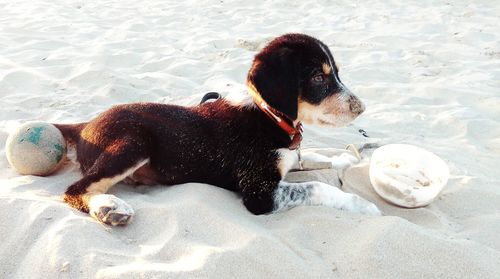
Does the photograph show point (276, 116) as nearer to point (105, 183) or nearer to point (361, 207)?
point (361, 207)

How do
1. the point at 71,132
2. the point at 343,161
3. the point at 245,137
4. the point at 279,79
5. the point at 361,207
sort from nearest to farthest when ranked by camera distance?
the point at 361,207, the point at 279,79, the point at 245,137, the point at 71,132, the point at 343,161

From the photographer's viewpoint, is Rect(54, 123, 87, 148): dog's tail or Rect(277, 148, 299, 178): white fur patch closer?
Rect(277, 148, 299, 178): white fur patch

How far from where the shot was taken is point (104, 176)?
3.11 m

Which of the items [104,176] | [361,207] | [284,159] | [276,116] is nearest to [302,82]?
[276,116]

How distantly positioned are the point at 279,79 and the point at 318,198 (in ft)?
2.82

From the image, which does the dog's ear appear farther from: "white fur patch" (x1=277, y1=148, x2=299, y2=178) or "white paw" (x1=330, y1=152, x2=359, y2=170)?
"white paw" (x1=330, y1=152, x2=359, y2=170)

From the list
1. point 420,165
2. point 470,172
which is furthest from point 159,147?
point 470,172

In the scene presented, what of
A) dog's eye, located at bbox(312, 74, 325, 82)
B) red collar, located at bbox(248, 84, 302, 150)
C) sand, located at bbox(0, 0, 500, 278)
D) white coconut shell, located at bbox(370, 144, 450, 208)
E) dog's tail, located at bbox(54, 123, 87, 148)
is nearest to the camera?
sand, located at bbox(0, 0, 500, 278)

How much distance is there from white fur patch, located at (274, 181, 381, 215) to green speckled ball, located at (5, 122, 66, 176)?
1.75 meters

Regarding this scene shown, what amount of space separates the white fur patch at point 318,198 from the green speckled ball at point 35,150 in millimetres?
1753

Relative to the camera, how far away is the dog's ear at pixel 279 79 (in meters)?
3.08

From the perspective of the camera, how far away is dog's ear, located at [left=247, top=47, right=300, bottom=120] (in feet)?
10.1

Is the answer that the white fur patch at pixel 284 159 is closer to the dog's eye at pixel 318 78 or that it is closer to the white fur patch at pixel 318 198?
the white fur patch at pixel 318 198

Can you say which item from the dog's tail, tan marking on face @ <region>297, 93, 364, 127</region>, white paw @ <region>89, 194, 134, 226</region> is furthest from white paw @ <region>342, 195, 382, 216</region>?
the dog's tail
